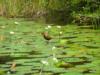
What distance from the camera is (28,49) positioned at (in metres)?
6.27

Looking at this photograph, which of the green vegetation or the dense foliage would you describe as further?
the dense foliage

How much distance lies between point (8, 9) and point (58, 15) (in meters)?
1.93

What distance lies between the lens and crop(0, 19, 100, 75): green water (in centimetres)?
459

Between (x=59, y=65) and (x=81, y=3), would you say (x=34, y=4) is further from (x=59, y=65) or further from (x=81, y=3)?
(x=59, y=65)

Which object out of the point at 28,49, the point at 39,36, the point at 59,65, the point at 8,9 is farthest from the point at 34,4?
the point at 59,65

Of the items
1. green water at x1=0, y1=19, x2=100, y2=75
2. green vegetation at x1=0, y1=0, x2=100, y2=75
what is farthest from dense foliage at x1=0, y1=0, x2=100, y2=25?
green water at x1=0, y1=19, x2=100, y2=75

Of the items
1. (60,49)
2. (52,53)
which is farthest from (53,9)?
(52,53)

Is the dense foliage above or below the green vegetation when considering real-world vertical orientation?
above

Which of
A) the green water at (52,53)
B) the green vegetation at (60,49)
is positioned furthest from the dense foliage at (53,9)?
the green water at (52,53)

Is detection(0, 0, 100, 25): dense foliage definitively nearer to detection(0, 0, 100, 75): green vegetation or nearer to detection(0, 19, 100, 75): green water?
detection(0, 0, 100, 75): green vegetation

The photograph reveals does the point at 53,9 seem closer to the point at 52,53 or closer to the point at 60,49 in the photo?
the point at 60,49

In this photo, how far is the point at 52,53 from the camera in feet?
18.8

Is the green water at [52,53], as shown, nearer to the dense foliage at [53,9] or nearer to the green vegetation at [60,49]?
the green vegetation at [60,49]

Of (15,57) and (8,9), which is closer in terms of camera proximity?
(15,57)
